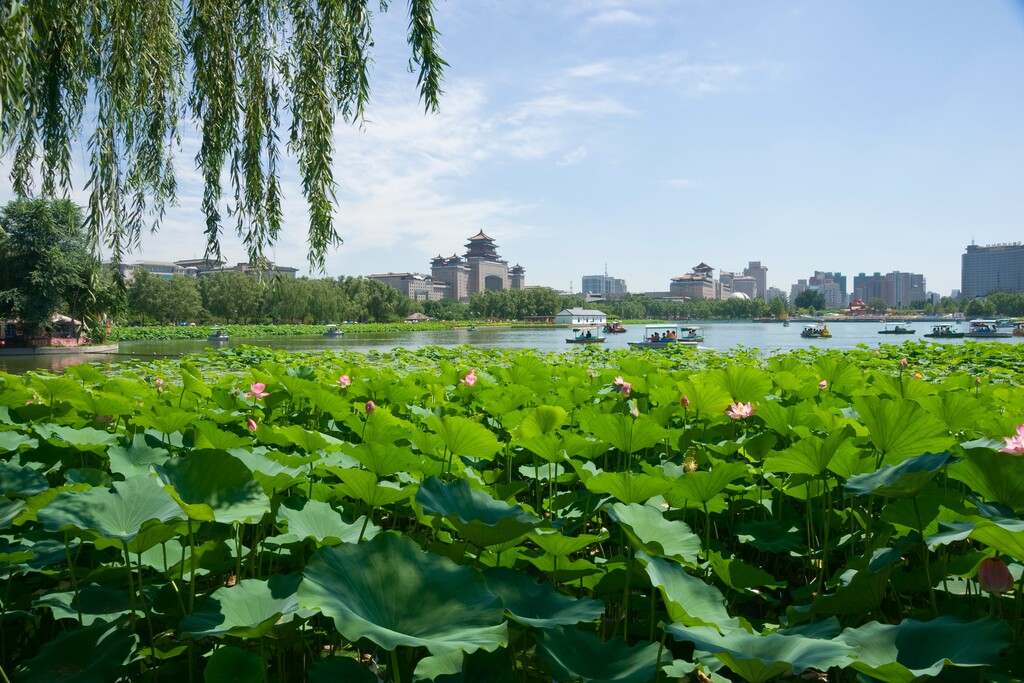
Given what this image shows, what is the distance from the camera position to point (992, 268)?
97.1m

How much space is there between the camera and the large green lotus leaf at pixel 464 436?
1297mm

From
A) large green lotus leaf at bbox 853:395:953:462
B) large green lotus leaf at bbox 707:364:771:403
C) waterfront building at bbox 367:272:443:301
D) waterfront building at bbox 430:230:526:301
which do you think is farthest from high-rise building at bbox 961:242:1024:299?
large green lotus leaf at bbox 853:395:953:462

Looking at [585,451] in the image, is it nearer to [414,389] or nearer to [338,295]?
[414,389]

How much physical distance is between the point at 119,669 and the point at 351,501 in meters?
0.59

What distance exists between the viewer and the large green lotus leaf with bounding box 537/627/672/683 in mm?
749

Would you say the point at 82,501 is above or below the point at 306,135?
below

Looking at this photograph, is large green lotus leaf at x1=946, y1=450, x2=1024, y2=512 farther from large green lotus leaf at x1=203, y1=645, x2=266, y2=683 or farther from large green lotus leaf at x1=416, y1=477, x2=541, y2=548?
large green lotus leaf at x1=203, y1=645, x2=266, y2=683

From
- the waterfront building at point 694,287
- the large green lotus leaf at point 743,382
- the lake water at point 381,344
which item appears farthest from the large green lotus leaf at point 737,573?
the waterfront building at point 694,287

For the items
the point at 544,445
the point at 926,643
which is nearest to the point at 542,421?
the point at 544,445

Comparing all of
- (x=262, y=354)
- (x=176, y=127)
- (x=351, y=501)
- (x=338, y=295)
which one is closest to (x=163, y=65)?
(x=176, y=127)

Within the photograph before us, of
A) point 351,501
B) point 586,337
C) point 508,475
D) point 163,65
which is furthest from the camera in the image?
point 586,337

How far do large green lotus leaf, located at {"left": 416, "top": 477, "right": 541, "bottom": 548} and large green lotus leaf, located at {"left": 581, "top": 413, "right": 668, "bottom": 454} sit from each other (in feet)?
1.43

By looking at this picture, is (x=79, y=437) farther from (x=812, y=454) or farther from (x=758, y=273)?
(x=758, y=273)

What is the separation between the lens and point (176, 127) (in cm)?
334
